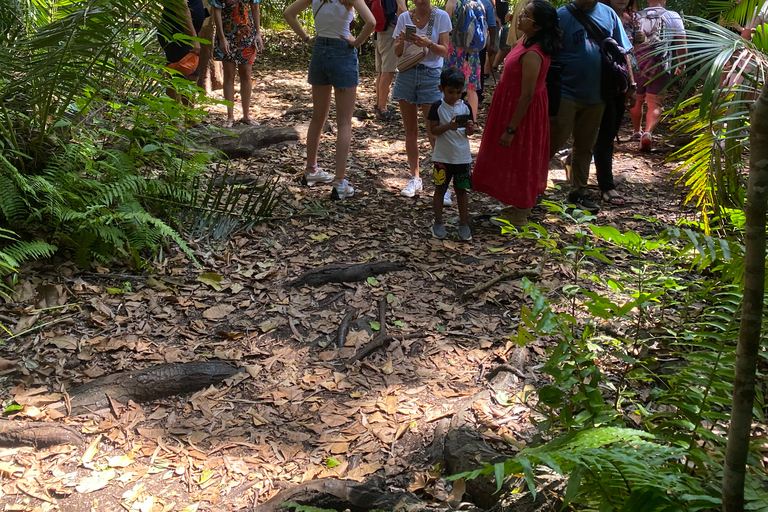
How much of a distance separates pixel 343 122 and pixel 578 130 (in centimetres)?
217

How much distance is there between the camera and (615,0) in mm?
6207

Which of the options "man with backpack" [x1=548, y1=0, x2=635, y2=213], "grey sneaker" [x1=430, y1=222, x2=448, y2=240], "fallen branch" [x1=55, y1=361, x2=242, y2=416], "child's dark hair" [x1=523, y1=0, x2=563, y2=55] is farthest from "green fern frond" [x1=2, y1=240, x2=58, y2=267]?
"man with backpack" [x1=548, y1=0, x2=635, y2=213]

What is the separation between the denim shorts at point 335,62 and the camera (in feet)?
17.0

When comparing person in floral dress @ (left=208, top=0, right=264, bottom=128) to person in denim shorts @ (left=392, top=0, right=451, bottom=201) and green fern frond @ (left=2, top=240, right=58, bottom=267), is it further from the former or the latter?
green fern frond @ (left=2, top=240, right=58, bottom=267)

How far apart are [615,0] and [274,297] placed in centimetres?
480

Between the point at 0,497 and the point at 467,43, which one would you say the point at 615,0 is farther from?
the point at 0,497

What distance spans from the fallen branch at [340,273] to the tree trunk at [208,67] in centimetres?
346

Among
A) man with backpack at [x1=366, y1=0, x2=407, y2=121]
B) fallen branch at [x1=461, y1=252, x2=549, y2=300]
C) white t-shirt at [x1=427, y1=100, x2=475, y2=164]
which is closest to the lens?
fallen branch at [x1=461, y1=252, x2=549, y2=300]

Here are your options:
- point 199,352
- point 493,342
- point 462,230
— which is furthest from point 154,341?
point 462,230

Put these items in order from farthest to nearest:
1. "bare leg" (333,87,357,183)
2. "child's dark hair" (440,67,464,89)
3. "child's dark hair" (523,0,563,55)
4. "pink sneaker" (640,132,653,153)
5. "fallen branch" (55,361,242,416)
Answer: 1. "pink sneaker" (640,132,653,153)
2. "bare leg" (333,87,357,183)
3. "child's dark hair" (440,67,464,89)
4. "child's dark hair" (523,0,563,55)
5. "fallen branch" (55,361,242,416)

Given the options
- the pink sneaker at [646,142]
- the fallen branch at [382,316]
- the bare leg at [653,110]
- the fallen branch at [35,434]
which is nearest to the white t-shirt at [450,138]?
the fallen branch at [382,316]

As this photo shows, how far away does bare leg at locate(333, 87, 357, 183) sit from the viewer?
5.29 m

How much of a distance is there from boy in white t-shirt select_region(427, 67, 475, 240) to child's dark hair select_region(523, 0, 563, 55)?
0.63m

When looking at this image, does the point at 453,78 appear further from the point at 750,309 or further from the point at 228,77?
the point at 750,309
